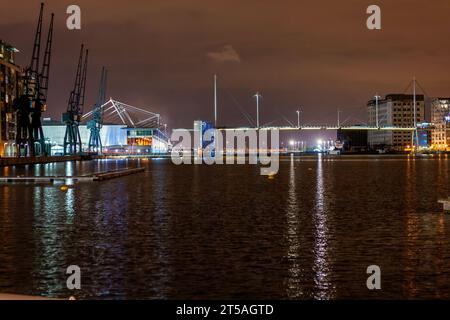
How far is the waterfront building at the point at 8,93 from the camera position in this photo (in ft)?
350

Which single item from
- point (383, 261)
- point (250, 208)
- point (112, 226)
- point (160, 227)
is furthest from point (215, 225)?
point (383, 261)

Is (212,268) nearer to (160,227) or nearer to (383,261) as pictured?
(383,261)

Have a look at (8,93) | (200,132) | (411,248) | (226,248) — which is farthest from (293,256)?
(200,132)

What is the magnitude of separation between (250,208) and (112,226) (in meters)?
6.59

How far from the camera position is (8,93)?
11225 cm

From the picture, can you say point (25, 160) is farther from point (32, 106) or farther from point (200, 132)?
point (200, 132)

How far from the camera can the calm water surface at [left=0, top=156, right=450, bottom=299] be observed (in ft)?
32.8

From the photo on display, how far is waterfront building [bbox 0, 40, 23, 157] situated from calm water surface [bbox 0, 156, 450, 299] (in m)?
85.7

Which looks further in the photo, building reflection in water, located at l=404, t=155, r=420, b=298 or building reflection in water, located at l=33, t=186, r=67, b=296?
building reflection in water, located at l=33, t=186, r=67, b=296

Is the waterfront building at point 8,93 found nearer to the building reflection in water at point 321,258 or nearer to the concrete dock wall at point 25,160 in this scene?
the concrete dock wall at point 25,160

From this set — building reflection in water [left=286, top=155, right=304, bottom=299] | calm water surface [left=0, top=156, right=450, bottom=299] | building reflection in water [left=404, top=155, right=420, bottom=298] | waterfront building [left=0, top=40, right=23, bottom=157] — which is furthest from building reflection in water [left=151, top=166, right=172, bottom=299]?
waterfront building [left=0, top=40, right=23, bottom=157]

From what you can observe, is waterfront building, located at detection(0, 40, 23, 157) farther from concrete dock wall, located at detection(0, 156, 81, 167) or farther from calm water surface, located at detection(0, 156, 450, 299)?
calm water surface, located at detection(0, 156, 450, 299)

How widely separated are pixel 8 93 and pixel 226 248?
347 ft
